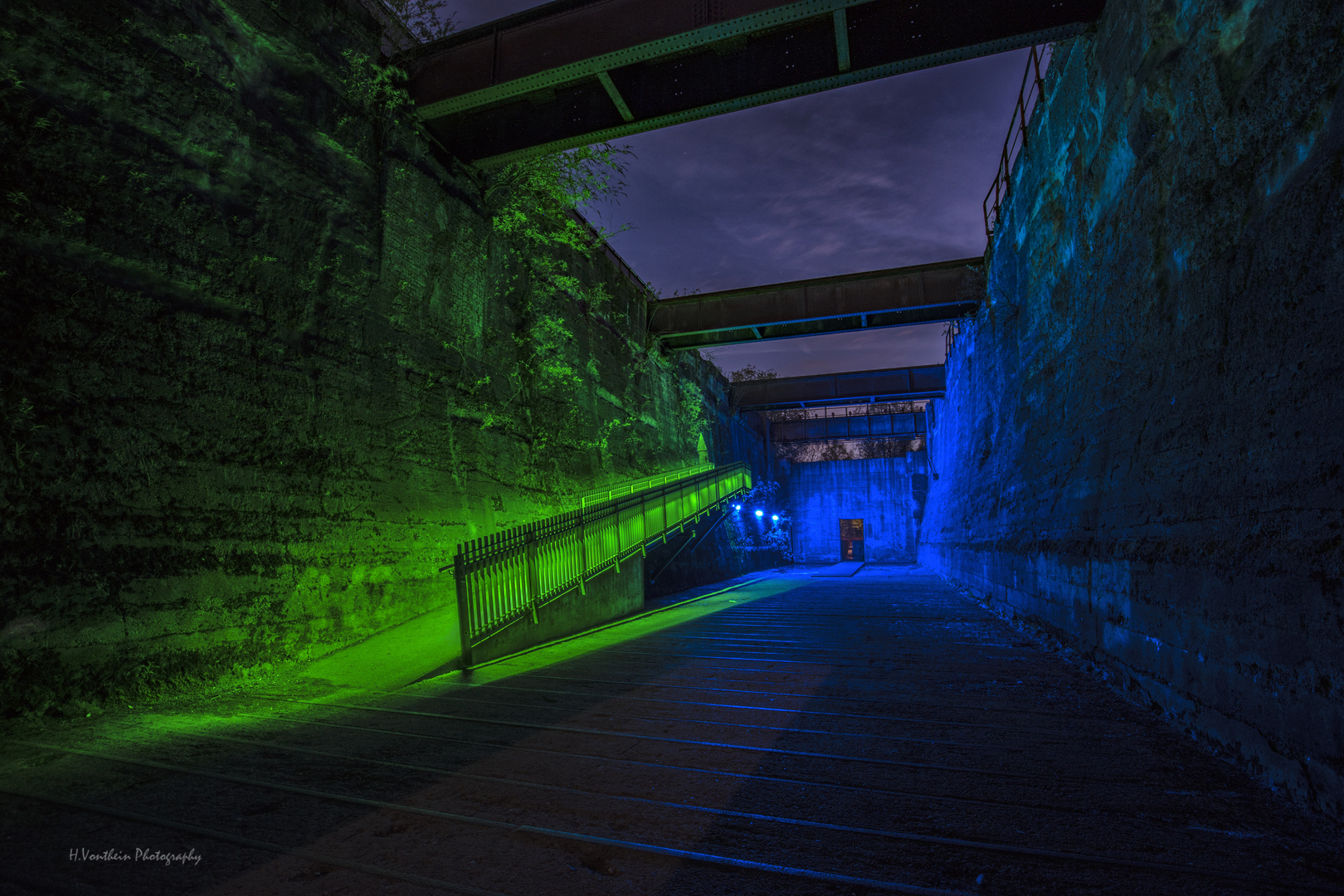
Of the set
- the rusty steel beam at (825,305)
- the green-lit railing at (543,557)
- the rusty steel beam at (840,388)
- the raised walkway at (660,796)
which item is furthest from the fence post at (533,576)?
the rusty steel beam at (840,388)

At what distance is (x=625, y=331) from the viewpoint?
593 inches

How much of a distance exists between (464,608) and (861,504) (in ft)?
96.0

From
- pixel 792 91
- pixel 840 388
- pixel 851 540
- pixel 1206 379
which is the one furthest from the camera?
pixel 851 540

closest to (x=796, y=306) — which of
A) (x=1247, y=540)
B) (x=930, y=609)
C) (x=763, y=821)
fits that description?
(x=930, y=609)

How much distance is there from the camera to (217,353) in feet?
17.6

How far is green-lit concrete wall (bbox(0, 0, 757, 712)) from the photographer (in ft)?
13.7

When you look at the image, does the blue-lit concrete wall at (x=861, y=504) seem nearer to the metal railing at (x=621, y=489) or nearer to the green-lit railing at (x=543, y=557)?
the metal railing at (x=621, y=489)

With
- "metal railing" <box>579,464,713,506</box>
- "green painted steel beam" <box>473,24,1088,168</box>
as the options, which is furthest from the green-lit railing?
"green painted steel beam" <box>473,24,1088,168</box>

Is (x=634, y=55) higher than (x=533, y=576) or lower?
higher

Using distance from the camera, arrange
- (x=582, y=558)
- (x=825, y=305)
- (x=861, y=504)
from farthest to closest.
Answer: (x=861, y=504), (x=825, y=305), (x=582, y=558)

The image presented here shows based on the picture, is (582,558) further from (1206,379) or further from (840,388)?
(840,388)

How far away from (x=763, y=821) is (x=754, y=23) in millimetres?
7686

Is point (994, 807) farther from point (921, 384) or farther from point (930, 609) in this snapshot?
point (921, 384)

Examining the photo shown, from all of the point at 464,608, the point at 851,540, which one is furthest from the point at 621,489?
the point at 851,540
